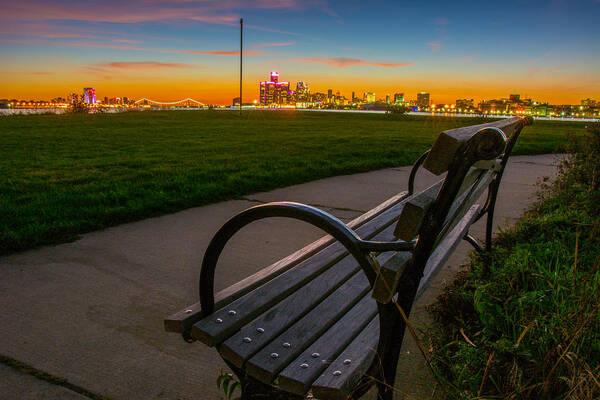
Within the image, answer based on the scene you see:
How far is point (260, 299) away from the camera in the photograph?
1616 mm

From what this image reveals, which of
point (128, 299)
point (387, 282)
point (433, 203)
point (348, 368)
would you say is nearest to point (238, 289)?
point (348, 368)

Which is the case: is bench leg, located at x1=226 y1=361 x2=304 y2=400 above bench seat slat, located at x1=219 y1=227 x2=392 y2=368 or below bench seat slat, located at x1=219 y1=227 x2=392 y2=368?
below

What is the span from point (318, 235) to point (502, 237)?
4.95 feet

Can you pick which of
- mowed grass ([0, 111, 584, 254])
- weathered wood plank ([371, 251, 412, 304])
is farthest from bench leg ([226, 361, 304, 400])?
mowed grass ([0, 111, 584, 254])

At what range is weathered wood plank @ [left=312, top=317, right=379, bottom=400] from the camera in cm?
120

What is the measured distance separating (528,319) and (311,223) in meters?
1.32

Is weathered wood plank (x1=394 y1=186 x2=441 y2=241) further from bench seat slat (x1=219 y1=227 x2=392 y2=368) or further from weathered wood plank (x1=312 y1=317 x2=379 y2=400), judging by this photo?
bench seat slat (x1=219 y1=227 x2=392 y2=368)

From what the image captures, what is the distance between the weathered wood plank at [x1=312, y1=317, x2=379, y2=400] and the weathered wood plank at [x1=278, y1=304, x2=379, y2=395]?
2 centimetres

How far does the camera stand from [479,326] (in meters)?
2.29

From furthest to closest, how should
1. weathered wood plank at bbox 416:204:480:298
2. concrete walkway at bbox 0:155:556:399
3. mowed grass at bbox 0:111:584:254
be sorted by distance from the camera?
mowed grass at bbox 0:111:584:254, concrete walkway at bbox 0:155:556:399, weathered wood plank at bbox 416:204:480:298

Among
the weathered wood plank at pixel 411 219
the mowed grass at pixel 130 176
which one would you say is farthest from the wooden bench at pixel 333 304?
the mowed grass at pixel 130 176

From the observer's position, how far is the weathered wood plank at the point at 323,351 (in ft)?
4.15

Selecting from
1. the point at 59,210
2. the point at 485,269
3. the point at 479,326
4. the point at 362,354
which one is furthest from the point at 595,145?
the point at 59,210

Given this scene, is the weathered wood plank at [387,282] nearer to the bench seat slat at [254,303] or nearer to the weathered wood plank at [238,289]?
the bench seat slat at [254,303]
